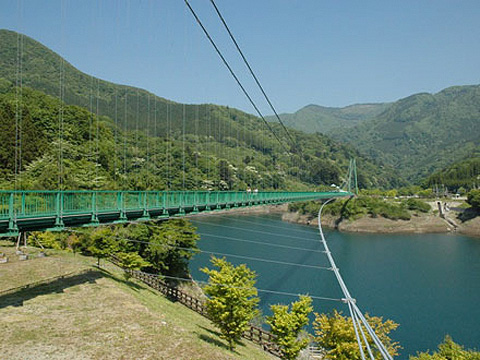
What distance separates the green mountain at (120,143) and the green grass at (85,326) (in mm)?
10991

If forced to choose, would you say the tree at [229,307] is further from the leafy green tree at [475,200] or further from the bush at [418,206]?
the bush at [418,206]

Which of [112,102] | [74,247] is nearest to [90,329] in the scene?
[74,247]

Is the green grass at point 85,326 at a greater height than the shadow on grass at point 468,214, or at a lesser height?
greater

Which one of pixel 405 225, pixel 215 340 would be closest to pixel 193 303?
pixel 215 340

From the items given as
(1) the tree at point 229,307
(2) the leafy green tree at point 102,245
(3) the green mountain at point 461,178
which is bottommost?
(1) the tree at point 229,307

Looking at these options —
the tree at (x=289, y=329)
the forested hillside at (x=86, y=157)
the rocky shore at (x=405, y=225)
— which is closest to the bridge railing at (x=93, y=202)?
the tree at (x=289, y=329)

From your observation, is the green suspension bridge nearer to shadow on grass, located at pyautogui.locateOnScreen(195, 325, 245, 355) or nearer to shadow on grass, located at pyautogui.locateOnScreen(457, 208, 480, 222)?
shadow on grass, located at pyautogui.locateOnScreen(195, 325, 245, 355)

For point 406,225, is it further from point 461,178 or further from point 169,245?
point 169,245

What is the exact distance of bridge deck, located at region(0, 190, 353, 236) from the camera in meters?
9.27

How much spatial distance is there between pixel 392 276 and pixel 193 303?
2224 centimetres

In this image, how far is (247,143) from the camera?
451 ft

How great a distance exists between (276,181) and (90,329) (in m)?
82.3

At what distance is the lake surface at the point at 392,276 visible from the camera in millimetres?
23609

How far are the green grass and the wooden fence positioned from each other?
909mm
